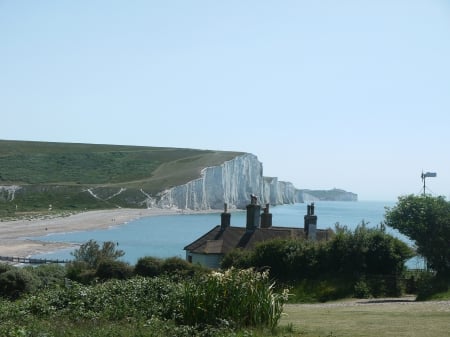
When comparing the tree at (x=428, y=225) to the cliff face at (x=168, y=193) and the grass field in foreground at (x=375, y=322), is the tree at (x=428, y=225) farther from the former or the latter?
the cliff face at (x=168, y=193)

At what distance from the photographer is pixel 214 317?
11.5 metres

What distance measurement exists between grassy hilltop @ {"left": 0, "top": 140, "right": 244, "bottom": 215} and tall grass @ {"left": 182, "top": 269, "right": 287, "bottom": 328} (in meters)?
112

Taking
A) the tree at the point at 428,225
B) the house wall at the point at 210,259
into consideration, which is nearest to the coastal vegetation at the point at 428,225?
the tree at the point at 428,225

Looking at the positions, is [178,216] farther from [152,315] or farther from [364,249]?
[152,315]

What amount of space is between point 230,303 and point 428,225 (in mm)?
16948

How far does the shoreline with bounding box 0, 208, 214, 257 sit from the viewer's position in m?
65.0

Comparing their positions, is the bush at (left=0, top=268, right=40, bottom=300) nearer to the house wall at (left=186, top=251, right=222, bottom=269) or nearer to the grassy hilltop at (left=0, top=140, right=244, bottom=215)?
the house wall at (left=186, top=251, right=222, bottom=269)

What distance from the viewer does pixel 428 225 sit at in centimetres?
2669

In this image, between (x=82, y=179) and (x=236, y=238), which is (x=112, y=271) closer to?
(x=236, y=238)

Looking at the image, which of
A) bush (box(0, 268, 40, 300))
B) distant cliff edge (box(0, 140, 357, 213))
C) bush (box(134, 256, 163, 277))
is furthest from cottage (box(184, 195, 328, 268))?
distant cliff edge (box(0, 140, 357, 213))

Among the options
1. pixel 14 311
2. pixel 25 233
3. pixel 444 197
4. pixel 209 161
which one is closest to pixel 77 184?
pixel 209 161

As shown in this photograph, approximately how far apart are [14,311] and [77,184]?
15114cm

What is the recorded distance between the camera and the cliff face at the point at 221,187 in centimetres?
14725

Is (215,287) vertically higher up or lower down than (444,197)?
lower down
